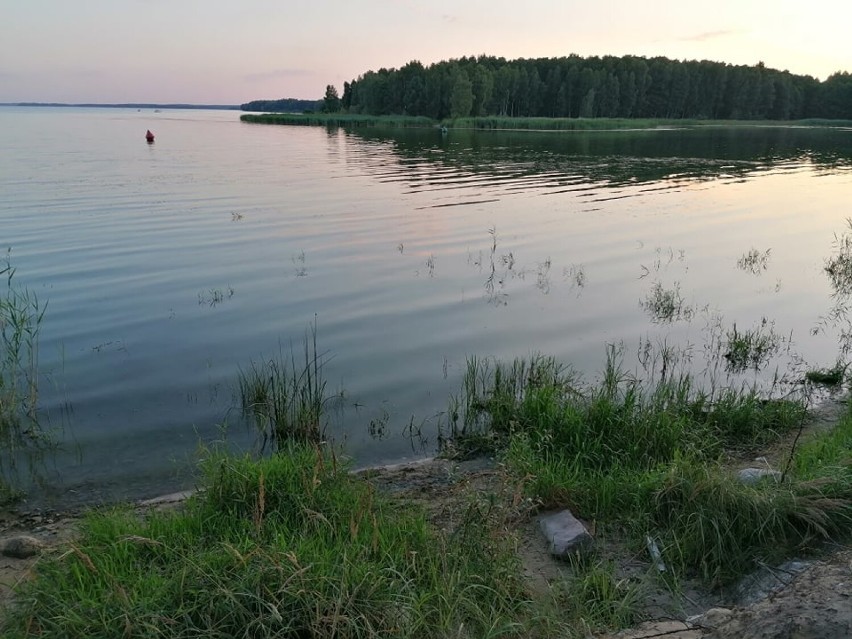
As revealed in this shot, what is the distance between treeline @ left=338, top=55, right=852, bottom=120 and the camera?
136 meters

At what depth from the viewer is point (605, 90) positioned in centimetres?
13962

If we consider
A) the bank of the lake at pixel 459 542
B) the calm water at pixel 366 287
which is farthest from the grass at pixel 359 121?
the bank of the lake at pixel 459 542

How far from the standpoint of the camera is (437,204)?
26125 millimetres

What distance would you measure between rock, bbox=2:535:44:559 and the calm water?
144cm

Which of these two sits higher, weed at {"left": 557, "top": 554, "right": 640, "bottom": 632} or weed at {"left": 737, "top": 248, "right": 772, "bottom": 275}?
weed at {"left": 737, "top": 248, "right": 772, "bottom": 275}

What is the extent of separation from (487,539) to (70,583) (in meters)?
2.93

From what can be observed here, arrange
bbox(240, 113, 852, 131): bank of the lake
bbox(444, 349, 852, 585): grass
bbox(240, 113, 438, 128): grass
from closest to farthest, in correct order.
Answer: bbox(444, 349, 852, 585): grass → bbox(240, 113, 852, 131): bank of the lake → bbox(240, 113, 438, 128): grass

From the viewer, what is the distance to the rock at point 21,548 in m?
5.11

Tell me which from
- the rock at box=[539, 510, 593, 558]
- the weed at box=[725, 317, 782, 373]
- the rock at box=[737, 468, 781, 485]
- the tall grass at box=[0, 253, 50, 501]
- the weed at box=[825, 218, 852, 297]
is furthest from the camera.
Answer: the weed at box=[825, 218, 852, 297]

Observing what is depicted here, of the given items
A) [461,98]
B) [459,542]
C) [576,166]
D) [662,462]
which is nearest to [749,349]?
[662,462]

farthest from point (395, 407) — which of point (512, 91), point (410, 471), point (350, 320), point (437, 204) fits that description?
point (512, 91)

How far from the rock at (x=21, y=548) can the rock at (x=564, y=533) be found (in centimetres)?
430

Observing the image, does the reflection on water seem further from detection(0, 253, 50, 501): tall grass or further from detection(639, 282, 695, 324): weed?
detection(0, 253, 50, 501): tall grass

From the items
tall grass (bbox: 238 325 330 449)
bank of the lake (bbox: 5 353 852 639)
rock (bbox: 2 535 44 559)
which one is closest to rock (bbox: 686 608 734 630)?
bank of the lake (bbox: 5 353 852 639)
